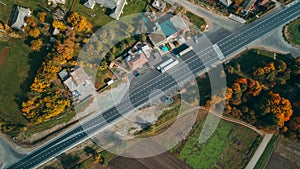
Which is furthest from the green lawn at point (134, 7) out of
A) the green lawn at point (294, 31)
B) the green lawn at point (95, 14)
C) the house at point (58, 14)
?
the green lawn at point (294, 31)

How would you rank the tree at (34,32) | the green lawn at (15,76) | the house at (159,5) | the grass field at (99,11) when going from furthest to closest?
the house at (159,5) < the grass field at (99,11) < the tree at (34,32) < the green lawn at (15,76)

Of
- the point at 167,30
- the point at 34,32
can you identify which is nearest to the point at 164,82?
the point at 167,30

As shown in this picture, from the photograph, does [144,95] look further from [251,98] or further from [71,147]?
[251,98]

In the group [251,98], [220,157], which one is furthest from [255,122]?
[220,157]

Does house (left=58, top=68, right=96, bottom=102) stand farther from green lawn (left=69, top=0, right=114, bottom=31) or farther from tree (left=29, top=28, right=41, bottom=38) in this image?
green lawn (left=69, top=0, right=114, bottom=31)

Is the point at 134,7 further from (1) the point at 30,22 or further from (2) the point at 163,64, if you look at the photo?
(1) the point at 30,22

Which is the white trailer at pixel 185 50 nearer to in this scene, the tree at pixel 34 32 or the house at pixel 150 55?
the house at pixel 150 55

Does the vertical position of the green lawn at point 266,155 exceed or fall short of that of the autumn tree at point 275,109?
it falls short
